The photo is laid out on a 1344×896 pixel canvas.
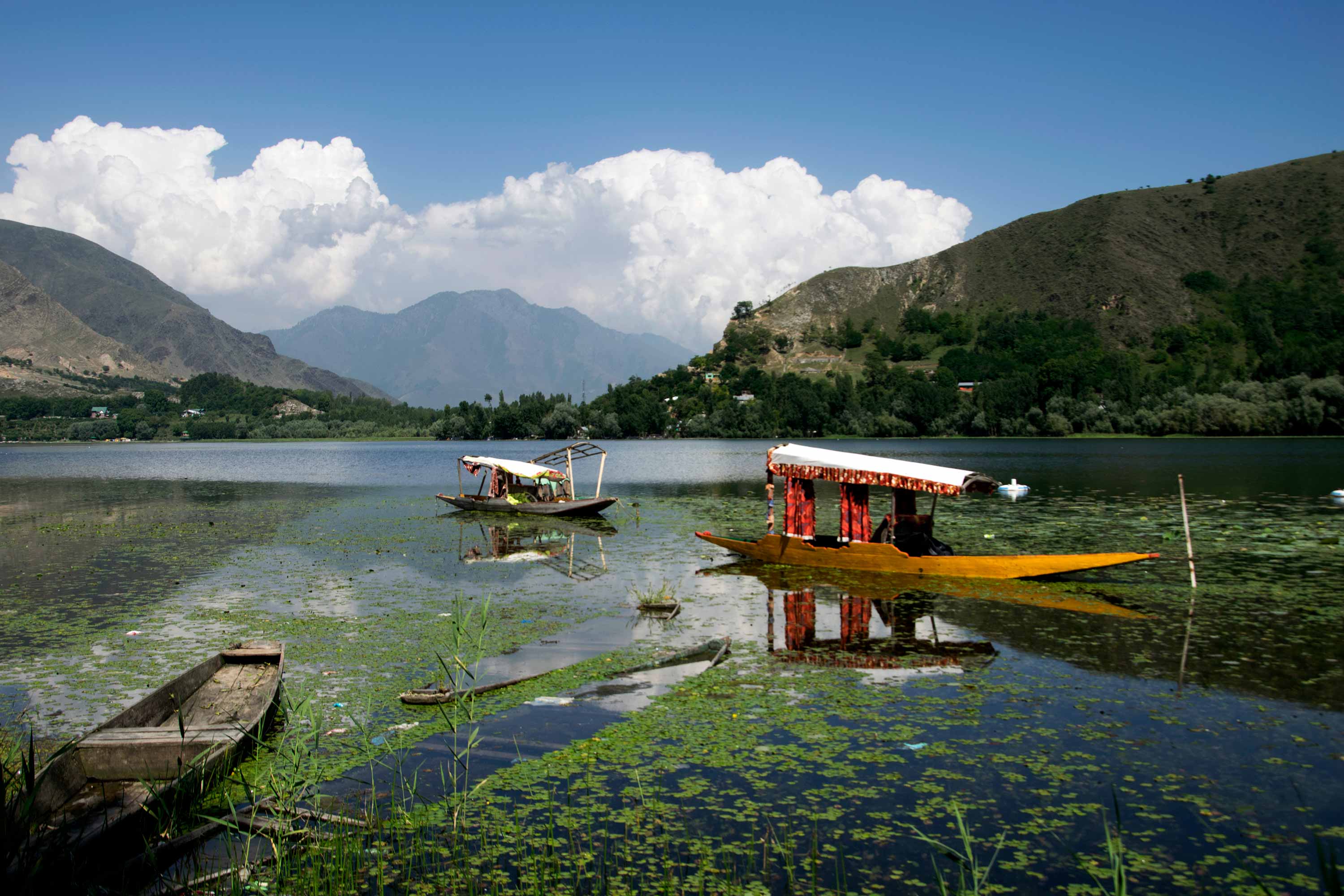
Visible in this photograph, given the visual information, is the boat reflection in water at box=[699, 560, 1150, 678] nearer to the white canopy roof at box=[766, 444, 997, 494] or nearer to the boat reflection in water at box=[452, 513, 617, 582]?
the white canopy roof at box=[766, 444, 997, 494]

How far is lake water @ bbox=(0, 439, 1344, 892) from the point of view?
341 inches

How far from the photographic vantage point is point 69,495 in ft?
170

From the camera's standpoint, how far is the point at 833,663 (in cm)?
1438

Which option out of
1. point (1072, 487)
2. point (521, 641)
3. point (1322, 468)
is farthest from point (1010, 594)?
point (1322, 468)

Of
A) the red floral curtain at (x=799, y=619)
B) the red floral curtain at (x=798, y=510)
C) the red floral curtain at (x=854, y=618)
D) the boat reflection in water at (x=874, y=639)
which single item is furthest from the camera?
the red floral curtain at (x=798, y=510)

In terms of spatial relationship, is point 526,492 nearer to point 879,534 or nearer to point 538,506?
point 538,506

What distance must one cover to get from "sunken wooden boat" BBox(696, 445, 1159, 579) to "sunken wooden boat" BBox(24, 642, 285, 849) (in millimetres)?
14648

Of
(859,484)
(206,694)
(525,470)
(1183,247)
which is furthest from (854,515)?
(1183,247)

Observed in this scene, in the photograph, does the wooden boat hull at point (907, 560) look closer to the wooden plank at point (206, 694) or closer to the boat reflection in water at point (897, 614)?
the boat reflection in water at point (897, 614)

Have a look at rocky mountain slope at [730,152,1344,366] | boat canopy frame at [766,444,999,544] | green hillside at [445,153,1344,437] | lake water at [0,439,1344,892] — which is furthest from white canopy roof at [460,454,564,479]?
rocky mountain slope at [730,152,1344,366]

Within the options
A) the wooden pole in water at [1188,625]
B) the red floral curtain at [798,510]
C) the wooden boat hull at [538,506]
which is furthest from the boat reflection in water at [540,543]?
the wooden pole in water at [1188,625]

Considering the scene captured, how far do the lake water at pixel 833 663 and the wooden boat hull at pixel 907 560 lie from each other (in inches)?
18.5

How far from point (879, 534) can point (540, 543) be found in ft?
43.4

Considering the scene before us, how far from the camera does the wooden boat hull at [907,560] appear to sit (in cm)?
1941
